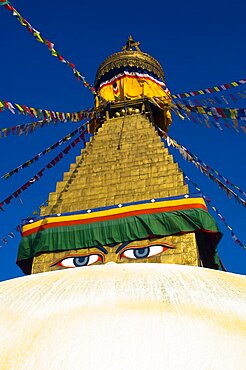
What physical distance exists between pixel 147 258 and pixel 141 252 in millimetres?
208

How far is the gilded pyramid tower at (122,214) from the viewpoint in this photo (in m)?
8.81

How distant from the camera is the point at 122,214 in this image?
9203mm

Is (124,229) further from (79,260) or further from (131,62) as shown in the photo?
(131,62)

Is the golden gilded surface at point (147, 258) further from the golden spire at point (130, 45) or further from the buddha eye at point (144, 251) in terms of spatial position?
the golden spire at point (130, 45)

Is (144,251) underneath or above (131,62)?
underneath

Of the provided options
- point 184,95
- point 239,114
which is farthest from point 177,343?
point 184,95

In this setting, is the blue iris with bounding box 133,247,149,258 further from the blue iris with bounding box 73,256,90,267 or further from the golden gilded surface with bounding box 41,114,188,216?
the golden gilded surface with bounding box 41,114,188,216

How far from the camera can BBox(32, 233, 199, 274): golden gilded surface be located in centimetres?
845

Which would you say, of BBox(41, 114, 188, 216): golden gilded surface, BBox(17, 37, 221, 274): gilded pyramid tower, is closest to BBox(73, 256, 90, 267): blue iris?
BBox(17, 37, 221, 274): gilded pyramid tower

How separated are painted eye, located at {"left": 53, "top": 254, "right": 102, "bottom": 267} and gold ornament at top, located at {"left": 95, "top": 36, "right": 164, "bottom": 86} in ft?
27.4

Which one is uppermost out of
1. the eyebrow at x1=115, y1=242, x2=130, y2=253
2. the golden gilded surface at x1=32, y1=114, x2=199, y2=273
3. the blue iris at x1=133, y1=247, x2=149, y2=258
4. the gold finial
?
the gold finial

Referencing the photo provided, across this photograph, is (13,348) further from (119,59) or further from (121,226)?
(119,59)

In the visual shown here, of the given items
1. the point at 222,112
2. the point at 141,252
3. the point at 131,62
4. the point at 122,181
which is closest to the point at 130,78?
the point at 131,62

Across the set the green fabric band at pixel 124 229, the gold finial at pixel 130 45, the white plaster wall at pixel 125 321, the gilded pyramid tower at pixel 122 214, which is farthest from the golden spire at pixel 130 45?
the white plaster wall at pixel 125 321
